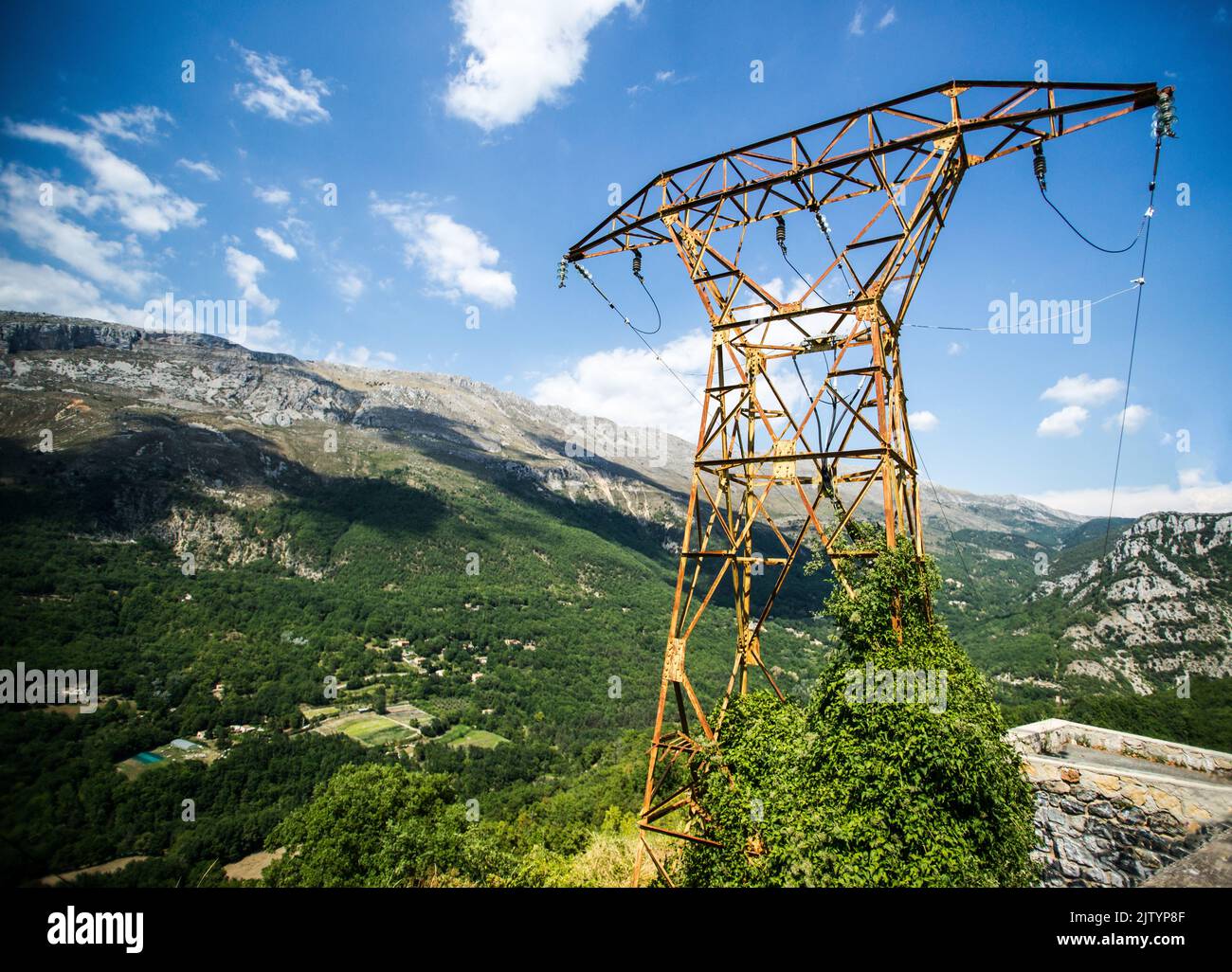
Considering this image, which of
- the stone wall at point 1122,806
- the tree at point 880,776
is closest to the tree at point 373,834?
the tree at point 880,776

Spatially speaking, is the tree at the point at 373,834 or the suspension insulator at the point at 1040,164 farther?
the tree at the point at 373,834

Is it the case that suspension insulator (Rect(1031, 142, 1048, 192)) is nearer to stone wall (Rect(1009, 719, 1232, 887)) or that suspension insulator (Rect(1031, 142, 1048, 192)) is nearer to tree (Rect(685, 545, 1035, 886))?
tree (Rect(685, 545, 1035, 886))

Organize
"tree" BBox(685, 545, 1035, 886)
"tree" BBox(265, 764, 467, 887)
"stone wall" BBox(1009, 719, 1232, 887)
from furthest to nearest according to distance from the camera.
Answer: "tree" BBox(265, 764, 467, 887)
"stone wall" BBox(1009, 719, 1232, 887)
"tree" BBox(685, 545, 1035, 886)

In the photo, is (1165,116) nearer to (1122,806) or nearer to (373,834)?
(1122,806)

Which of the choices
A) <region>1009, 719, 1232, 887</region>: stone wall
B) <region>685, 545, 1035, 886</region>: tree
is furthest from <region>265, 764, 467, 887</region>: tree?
<region>1009, 719, 1232, 887</region>: stone wall

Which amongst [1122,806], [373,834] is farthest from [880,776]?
[373,834]

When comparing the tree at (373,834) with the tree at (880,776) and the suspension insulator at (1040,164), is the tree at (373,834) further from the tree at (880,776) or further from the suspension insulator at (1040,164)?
the suspension insulator at (1040,164)
